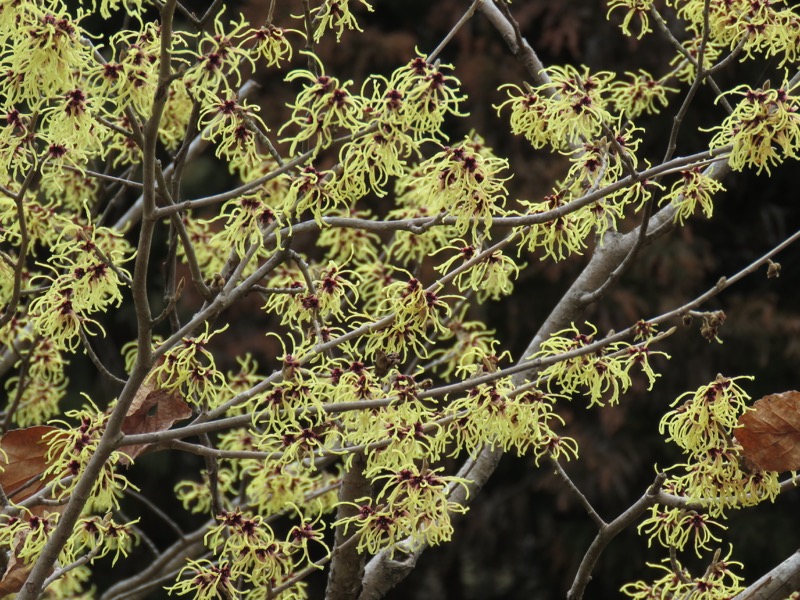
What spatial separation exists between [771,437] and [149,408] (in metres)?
1.18

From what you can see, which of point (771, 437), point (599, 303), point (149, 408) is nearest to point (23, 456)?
point (149, 408)

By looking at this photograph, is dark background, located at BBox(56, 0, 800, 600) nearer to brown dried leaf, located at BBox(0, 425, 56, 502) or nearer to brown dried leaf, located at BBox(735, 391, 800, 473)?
brown dried leaf, located at BBox(0, 425, 56, 502)

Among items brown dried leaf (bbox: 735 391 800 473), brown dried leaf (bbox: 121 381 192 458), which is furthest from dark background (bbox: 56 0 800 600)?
brown dried leaf (bbox: 735 391 800 473)

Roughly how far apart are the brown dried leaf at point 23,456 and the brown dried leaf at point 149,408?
0.16 m

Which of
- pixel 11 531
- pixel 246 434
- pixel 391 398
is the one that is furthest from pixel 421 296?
pixel 246 434

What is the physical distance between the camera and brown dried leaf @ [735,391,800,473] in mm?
1951

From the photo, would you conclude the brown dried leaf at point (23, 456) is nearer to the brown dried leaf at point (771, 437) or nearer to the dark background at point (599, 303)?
the brown dried leaf at point (771, 437)

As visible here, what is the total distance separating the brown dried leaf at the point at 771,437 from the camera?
1.95m

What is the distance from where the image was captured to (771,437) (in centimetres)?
197

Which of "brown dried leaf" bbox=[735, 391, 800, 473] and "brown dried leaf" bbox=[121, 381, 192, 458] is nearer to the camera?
"brown dried leaf" bbox=[735, 391, 800, 473]

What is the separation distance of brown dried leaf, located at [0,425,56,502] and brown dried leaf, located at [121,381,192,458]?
6.4 inches

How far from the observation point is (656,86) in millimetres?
3014

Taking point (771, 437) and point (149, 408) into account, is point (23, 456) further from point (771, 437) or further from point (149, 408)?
point (771, 437)

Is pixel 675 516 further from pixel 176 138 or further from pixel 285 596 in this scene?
pixel 176 138
